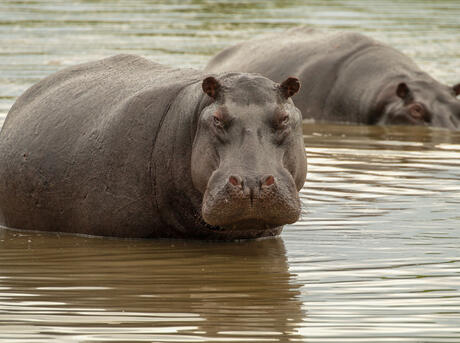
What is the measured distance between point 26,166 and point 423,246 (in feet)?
8.85

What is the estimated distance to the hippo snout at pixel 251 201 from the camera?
7.19 meters

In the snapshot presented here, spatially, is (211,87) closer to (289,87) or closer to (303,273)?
(289,87)

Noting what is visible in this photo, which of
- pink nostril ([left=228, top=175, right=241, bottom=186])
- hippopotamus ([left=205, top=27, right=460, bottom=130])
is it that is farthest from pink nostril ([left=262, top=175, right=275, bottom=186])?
hippopotamus ([left=205, top=27, right=460, bottom=130])

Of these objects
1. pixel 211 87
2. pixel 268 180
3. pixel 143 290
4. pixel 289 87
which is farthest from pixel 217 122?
pixel 143 290

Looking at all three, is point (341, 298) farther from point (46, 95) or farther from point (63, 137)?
point (46, 95)

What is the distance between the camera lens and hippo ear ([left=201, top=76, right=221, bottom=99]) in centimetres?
773

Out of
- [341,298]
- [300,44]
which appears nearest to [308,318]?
[341,298]

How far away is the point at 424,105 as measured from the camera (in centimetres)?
1520

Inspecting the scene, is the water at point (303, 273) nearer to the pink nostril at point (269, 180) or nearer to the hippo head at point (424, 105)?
the pink nostril at point (269, 180)

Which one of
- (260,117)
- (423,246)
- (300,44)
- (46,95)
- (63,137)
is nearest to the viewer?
(260,117)

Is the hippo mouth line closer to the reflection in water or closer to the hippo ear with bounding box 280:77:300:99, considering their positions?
the reflection in water

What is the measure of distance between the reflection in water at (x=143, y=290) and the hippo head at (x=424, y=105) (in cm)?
699

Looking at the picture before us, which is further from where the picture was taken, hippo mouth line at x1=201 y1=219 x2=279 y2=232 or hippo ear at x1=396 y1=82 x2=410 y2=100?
hippo ear at x1=396 y1=82 x2=410 y2=100

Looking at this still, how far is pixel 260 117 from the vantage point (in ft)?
25.0
